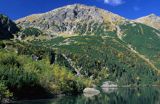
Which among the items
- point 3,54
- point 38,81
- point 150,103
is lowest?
point 150,103

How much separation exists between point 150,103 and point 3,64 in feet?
232

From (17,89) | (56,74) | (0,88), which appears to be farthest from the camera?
(56,74)

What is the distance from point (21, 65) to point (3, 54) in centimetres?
1293

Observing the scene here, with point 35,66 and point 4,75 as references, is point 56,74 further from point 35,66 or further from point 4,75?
point 4,75

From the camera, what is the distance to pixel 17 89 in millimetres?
154250

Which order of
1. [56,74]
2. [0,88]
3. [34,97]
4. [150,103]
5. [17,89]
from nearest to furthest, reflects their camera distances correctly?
[0,88] < [150,103] < [17,89] < [34,97] < [56,74]

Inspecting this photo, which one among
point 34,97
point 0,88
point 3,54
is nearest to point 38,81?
point 34,97

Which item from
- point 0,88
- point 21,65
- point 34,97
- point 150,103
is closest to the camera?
point 0,88

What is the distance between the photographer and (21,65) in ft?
599

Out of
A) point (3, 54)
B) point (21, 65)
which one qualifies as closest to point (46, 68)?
point (21, 65)

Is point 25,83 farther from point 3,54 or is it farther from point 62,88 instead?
point 62,88

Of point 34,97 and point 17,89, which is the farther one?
point 34,97

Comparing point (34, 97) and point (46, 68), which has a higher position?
point (46, 68)

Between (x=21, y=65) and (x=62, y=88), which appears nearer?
(x=21, y=65)
